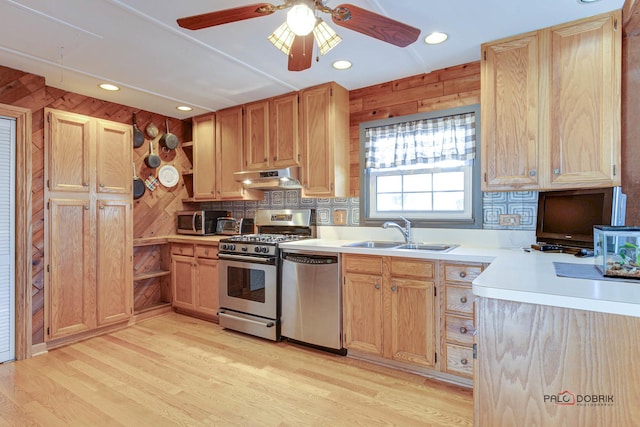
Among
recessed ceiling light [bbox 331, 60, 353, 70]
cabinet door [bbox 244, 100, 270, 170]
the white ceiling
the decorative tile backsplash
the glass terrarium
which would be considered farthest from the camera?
cabinet door [bbox 244, 100, 270, 170]

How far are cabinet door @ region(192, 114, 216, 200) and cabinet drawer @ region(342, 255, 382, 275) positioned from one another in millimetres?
2077

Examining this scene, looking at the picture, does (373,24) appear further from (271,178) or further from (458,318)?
(271,178)

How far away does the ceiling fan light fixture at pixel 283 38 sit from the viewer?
1.72 meters

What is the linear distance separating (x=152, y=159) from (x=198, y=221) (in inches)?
35.5

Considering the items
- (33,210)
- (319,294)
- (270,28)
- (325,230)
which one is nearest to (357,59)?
(270,28)

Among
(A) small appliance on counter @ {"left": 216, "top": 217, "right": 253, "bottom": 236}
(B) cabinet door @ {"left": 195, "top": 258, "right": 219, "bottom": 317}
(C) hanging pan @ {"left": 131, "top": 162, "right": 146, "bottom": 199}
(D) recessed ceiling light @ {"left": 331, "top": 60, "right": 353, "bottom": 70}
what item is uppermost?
(D) recessed ceiling light @ {"left": 331, "top": 60, "right": 353, "bottom": 70}

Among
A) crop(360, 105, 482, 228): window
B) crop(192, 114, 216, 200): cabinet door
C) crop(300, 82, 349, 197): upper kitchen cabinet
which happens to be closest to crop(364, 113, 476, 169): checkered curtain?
crop(360, 105, 482, 228): window

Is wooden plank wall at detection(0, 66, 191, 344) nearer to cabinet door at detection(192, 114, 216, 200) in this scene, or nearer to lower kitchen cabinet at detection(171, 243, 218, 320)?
cabinet door at detection(192, 114, 216, 200)

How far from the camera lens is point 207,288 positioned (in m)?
3.57

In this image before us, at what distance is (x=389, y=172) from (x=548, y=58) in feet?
4.72

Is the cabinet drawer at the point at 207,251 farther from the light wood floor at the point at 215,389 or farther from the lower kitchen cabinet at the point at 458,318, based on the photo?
the lower kitchen cabinet at the point at 458,318

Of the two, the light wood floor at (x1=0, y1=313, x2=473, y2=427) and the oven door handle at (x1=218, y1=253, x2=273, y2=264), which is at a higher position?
the oven door handle at (x1=218, y1=253, x2=273, y2=264)

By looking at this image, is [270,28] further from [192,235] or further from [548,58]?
[192,235]

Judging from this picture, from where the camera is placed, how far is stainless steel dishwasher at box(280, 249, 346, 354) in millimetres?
2689
